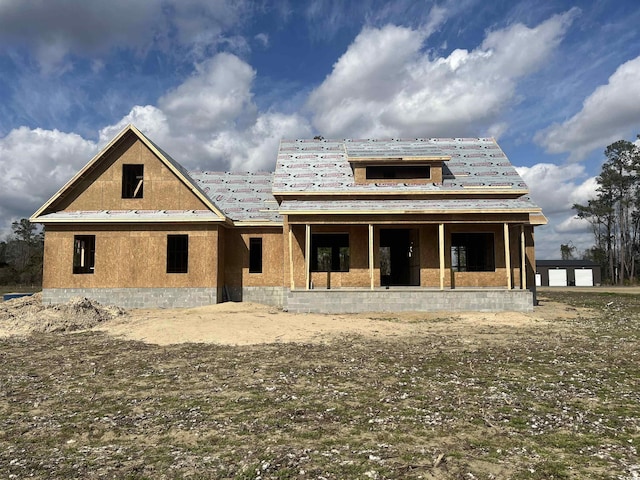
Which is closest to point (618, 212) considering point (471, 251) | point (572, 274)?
point (572, 274)

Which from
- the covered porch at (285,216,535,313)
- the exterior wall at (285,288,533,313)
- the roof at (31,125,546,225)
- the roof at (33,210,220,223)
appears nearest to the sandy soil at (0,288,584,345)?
the exterior wall at (285,288,533,313)

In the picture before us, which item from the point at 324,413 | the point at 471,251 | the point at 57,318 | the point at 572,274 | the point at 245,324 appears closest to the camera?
the point at 324,413

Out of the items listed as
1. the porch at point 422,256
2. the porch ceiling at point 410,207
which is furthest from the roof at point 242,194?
the porch ceiling at point 410,207

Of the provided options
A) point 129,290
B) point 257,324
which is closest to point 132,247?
point 129,290

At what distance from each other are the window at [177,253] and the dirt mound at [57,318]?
324 cm

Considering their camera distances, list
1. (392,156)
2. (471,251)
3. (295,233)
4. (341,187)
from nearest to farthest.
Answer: (295,233), (471,251), (341,187), (392,156)

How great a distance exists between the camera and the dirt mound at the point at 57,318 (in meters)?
13.5

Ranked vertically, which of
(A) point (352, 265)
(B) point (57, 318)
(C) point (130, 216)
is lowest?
(B) point (57, 318)

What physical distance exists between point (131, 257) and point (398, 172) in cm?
1309

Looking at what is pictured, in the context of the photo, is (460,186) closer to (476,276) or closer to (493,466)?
(476,276)

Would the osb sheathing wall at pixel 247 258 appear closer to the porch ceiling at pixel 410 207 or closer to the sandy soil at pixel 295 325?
the porch ceiling at pixel 410 207

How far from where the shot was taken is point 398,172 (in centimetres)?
2036

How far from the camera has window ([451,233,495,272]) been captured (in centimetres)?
1889

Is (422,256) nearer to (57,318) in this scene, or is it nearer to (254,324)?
(254,324)
